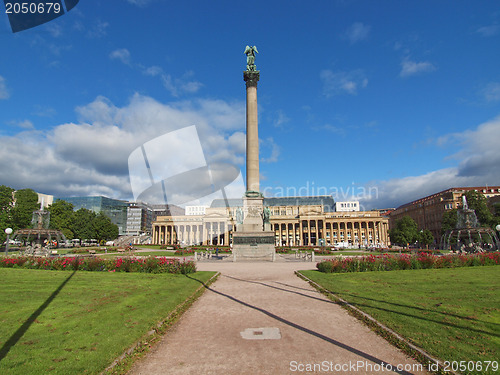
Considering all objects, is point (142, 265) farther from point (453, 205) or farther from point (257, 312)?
point (453, 205)

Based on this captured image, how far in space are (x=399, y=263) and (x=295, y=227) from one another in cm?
12089

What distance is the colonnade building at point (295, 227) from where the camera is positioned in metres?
136

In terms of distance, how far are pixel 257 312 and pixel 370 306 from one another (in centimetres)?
426

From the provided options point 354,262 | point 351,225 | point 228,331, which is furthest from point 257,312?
point 351,225

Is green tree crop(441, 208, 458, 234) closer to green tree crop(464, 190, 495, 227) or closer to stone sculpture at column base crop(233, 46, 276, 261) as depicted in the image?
green tree crop(464, 190, 495, 227)

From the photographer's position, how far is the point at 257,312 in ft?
36.6

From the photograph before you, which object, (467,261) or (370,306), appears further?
(467,261)

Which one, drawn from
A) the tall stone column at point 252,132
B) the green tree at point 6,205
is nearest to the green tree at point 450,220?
the tall stone column at point 252,132

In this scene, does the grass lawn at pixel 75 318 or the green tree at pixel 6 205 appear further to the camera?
the green tree at pixel 6 205

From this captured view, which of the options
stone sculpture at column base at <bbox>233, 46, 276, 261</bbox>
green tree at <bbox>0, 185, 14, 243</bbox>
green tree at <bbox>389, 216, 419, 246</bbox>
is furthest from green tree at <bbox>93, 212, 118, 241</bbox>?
green tree at <bbox>389, 216, 419, 246</bbox>

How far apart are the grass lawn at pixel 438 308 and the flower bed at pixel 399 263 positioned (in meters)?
3.55

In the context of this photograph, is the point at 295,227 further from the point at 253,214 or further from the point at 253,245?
the point at 253,245

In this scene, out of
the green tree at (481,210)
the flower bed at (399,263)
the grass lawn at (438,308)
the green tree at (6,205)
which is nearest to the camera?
the grass lawn at (438,308)

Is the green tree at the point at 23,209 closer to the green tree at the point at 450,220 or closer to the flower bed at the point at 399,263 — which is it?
the flower bed at the point at 399,263
